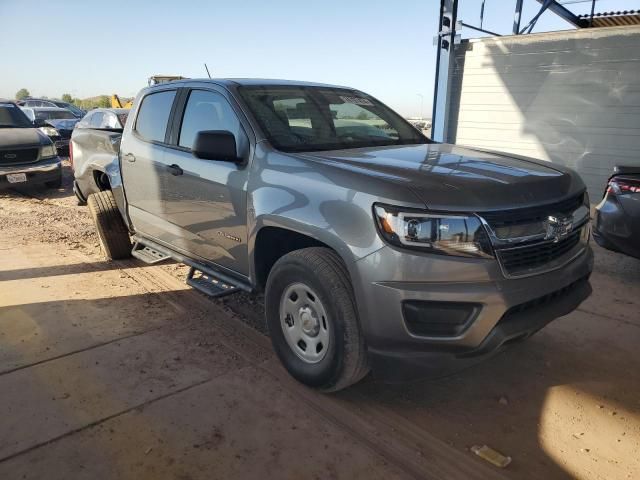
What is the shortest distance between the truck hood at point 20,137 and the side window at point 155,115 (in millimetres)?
6133

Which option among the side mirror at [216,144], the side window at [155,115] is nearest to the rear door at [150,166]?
the side window at [155,115]

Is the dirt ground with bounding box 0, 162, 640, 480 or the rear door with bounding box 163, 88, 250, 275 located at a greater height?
the rear door with bounding box 163, 88, 250, 275

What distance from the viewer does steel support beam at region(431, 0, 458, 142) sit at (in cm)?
961

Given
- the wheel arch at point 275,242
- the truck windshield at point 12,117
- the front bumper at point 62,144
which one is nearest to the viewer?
the wheel arch at point 275,242

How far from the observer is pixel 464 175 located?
8.79 feet

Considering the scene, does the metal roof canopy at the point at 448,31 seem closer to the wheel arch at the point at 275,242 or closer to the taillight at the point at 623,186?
the taillight at the point at 623,186

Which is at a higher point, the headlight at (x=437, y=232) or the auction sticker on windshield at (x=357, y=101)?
the auction sticker on windshield at (x=357, y=101)

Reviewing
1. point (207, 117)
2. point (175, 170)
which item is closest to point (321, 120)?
point (207, 117)

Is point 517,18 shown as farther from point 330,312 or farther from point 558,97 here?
point 330,312

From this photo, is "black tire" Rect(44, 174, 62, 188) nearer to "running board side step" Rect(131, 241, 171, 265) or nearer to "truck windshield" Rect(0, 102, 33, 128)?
"truck windshield" Rect(0, 102, 33, 128)

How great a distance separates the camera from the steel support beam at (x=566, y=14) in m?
10.4

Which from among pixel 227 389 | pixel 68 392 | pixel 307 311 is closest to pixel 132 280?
pixel 68 392

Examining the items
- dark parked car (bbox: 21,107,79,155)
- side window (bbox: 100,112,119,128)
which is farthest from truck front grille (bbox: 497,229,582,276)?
dark parked car (bbox: 21,107,79,155)

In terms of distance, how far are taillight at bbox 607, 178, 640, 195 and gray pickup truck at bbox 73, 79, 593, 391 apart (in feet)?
5.26
